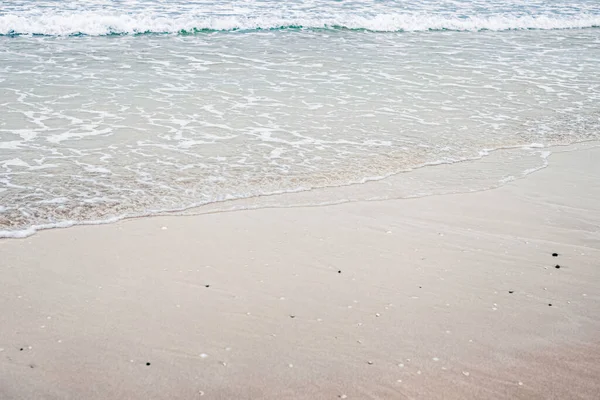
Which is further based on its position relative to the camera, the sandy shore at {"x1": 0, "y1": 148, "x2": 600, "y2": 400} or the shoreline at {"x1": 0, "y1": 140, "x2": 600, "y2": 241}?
the shoreline at {"x1": 0, "y1": 140, "x2": 600, "y2": 241}

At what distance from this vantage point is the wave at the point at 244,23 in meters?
14.7

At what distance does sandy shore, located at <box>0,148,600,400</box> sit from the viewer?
322 cm

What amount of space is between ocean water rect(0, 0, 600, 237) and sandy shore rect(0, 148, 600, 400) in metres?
0.71

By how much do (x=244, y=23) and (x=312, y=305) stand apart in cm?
1346

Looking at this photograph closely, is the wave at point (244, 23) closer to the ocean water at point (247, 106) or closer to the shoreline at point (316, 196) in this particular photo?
the ocean water at point (247, 106)

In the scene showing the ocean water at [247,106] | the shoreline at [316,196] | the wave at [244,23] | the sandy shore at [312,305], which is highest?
the wave at [244,23]

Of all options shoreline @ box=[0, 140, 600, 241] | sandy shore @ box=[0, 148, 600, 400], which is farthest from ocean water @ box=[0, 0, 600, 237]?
sandy shore @ box=[0, 148, 600, 400]

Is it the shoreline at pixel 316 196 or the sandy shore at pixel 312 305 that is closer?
the sandy shore at pixel 312 305

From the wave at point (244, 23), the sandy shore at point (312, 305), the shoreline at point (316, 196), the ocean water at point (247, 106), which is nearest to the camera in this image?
the sandy shore at point (312, 305)

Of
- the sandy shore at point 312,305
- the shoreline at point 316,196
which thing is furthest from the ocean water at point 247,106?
the sandy shore at point 312,305

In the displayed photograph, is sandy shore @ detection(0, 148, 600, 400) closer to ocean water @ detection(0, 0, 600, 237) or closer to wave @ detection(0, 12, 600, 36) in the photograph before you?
ocean water @ detection(0, 0, 600, 237)

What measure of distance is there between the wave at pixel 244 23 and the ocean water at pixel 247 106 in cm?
6

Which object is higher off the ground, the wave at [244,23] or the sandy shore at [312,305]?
the wave at [244,23]

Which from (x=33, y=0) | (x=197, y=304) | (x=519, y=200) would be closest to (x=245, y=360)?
(x=197, y=304)
